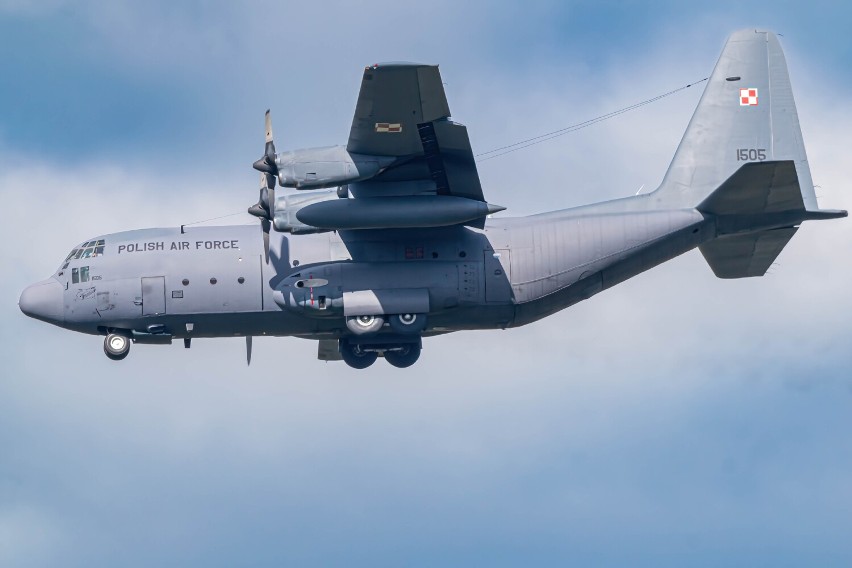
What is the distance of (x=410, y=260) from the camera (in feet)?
102

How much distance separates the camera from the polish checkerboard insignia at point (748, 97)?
32656mm

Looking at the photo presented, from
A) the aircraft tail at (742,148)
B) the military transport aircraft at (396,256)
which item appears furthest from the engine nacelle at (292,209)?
the aircraft tail at (742,148)

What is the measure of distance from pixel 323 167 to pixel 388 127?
1375 mm

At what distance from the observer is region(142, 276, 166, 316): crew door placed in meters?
30.9

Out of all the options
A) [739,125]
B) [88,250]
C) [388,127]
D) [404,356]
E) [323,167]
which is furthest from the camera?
[739,125]

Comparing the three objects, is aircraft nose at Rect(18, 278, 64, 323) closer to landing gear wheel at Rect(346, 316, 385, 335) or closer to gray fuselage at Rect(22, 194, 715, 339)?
gray fuselage at Rect(22, 194, 715, 339)

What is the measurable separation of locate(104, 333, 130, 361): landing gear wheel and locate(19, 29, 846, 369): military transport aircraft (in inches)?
1.1

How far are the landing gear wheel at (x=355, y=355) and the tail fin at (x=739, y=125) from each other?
21.8ft

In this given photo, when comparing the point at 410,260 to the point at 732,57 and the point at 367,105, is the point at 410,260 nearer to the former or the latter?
the point at 367,105

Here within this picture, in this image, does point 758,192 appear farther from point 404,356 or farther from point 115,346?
point 115,346

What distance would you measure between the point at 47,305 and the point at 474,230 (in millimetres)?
8481

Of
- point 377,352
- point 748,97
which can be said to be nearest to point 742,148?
point 748,97

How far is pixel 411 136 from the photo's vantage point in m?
28.8

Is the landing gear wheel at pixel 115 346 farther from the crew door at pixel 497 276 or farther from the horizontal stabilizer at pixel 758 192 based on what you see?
the horizontal stabilizer at pixel 758 192
